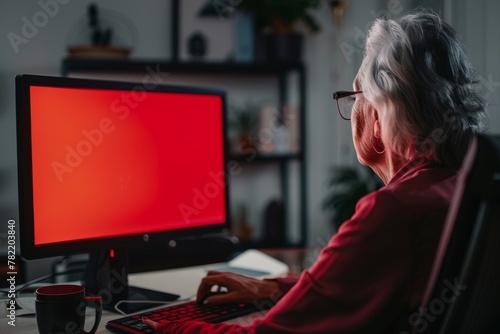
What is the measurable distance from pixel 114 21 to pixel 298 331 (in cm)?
282

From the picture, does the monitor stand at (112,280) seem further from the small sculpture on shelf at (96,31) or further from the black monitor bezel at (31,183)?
the small sculpture on shelf at (96,31)

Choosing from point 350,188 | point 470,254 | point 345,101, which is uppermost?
point 345,101

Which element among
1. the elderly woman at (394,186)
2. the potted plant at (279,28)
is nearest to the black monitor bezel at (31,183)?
the elderly woman at (394,186)

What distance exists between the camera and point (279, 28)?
3.50 m

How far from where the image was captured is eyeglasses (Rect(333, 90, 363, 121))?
4.02 feet

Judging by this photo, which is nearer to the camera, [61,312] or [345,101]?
[61,312]

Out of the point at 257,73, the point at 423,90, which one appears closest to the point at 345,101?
the point at 423,90

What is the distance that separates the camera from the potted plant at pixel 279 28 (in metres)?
3.40

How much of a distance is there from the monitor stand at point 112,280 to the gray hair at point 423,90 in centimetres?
67

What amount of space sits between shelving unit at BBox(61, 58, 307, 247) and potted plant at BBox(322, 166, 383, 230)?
29 cm

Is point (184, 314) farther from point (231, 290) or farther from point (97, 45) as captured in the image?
point (97, 45)

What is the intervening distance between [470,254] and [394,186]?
199 millimetres

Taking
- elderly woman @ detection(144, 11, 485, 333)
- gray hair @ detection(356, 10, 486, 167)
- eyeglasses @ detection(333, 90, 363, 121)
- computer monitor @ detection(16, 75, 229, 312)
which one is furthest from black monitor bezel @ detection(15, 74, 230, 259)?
gray hair @ detection(356, 10, 486, 167)

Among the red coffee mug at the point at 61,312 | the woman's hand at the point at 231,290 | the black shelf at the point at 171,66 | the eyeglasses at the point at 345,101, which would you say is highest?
the black shelf at the point at 171,66
